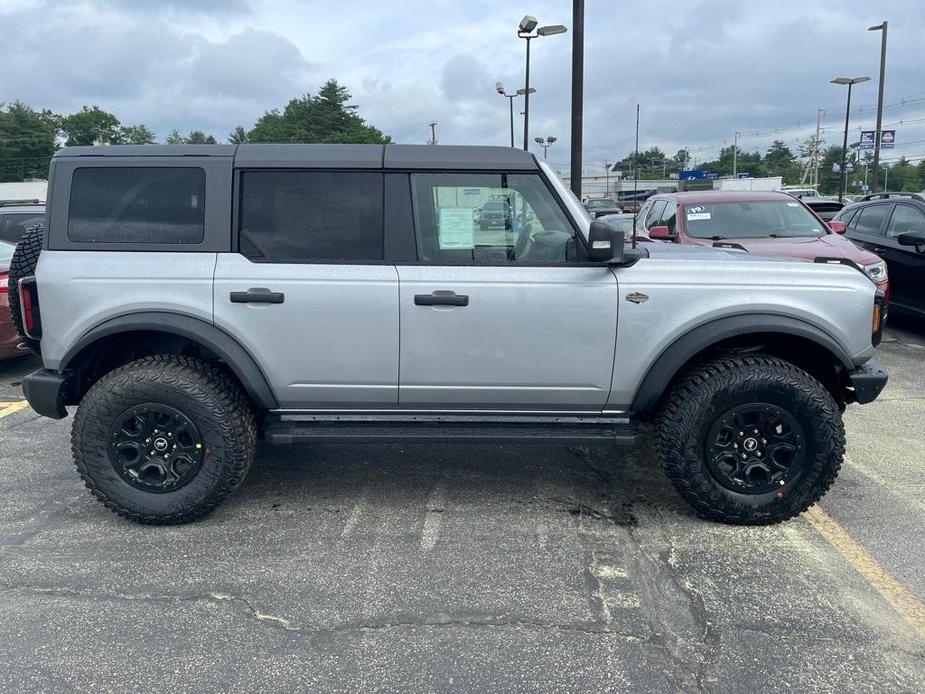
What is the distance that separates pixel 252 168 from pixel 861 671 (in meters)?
3.43

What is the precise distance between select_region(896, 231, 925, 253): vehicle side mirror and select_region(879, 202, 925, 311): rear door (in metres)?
0.06

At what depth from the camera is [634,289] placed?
11.9ft

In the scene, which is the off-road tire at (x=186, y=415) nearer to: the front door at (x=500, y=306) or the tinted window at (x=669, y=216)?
the front door at (x=500, y=306)

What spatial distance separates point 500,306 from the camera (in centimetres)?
360

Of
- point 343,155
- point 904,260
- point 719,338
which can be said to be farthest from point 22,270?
point 904,260

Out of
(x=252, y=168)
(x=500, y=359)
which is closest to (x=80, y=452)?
(x=252, y=168)

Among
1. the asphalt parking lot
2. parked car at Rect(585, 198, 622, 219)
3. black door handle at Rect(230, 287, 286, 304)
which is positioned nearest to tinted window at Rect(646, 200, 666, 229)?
the asphalt parking lot

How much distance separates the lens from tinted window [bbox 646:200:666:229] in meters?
9.22

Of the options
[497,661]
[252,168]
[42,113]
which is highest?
[42,113]

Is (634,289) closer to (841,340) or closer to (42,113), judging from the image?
(841,340)

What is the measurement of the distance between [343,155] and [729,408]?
234 cm

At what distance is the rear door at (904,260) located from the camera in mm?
8000

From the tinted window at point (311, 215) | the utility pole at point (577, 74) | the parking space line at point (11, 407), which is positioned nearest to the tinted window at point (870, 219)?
the utility pole at point (577, 74)

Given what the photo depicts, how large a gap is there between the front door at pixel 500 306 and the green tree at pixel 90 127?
90108 mm
